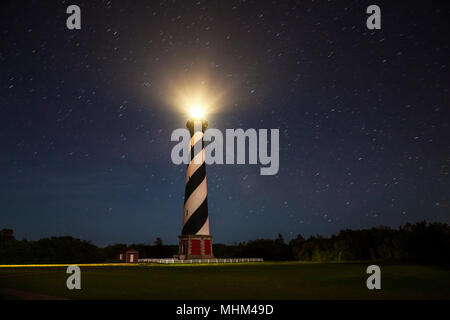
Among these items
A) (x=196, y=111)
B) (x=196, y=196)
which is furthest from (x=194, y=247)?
(x=196, y=111)

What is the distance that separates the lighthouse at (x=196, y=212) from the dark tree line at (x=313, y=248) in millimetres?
10195

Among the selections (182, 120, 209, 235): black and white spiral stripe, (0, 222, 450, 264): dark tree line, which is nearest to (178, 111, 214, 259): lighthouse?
(182, 120, 209, 235): black and white spiral stripe

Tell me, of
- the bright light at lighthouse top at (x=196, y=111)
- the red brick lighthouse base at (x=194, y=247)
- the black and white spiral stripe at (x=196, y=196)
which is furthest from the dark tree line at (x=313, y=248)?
the bright light at lighthouse top at (x=196, y=111)

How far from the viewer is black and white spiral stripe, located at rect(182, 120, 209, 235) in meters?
Result: 45.6

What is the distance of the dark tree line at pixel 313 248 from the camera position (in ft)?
129

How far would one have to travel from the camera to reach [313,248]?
52562 millimetres

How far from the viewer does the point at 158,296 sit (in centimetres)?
1373

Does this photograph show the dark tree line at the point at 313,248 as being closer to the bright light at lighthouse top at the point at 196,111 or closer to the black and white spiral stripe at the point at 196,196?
the black and white spiral stripe at the point at 196,196

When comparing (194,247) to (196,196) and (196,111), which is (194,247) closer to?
(196,196)

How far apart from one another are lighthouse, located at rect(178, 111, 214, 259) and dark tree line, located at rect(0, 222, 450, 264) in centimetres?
1020
